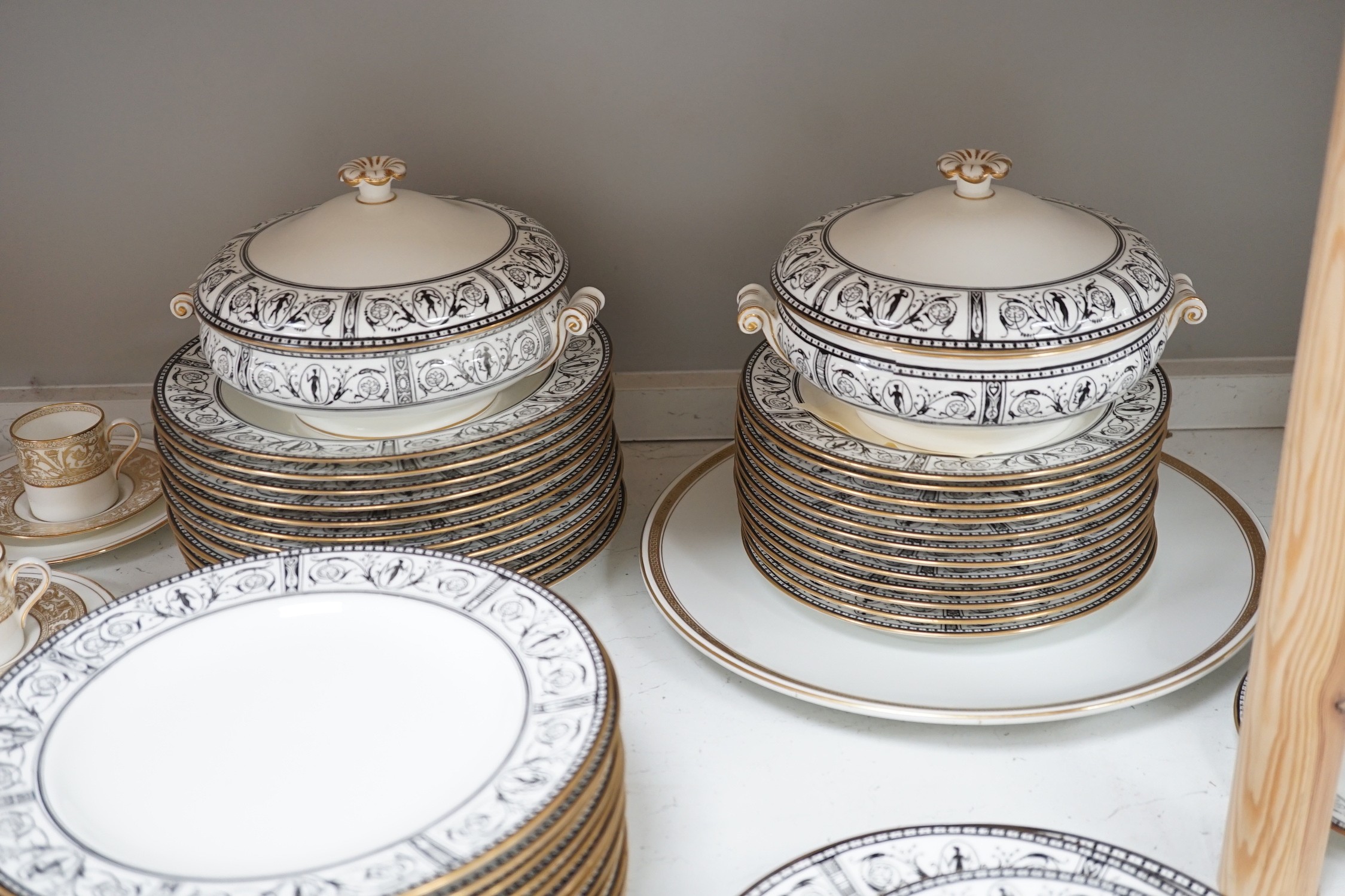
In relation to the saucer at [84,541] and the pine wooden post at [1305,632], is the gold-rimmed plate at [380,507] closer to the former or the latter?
the saucer at [84,541]

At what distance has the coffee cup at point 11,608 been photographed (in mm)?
822

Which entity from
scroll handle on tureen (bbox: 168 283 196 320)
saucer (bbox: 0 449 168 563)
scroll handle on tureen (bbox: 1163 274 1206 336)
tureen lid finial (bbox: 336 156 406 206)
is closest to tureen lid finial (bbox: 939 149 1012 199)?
scroll handle on tureen (bbox: 1163 274 1206 336)

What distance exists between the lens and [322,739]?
2.06ft

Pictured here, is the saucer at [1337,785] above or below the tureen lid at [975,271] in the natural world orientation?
below

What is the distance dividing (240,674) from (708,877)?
0.28m

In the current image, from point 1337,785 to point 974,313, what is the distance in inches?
12.2

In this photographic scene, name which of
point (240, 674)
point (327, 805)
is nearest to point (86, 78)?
point (240, 674)

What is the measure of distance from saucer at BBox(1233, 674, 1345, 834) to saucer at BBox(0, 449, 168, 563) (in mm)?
777

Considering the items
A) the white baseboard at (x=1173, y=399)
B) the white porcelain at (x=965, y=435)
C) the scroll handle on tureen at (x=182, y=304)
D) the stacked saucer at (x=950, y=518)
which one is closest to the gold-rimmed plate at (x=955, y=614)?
the stacked saucer at (x=950, y=518)

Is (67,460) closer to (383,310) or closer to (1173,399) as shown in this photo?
(383,310)

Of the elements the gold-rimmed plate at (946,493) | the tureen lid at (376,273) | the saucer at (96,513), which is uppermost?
the tureen lid at (376,273)

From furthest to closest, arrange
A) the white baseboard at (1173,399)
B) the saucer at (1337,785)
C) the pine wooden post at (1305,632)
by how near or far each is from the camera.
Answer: the white baseboard at (1173,399) < the saucer at (1337,785) < the pine wooden post at (1305,632)

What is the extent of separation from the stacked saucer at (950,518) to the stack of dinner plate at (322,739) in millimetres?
223

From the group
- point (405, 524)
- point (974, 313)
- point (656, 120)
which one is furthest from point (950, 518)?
point (656, 120)
